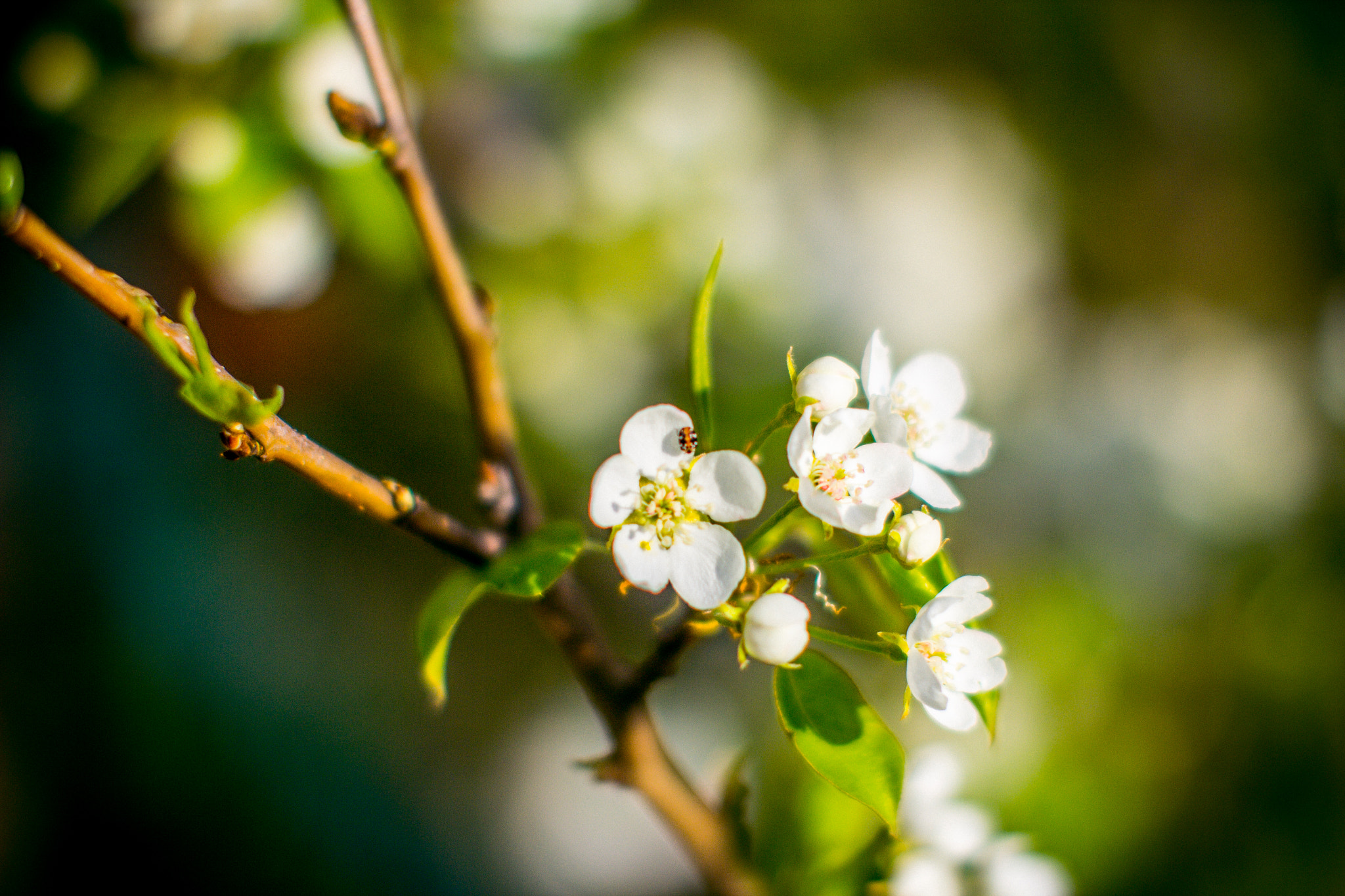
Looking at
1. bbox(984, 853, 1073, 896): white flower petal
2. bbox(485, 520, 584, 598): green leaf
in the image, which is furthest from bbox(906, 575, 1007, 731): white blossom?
bbox(984, 853, 1073, 896): white flower petal

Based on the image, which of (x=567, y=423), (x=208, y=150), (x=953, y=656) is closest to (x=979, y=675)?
(x=953, y=656)

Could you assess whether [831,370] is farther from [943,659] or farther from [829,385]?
[943,659]

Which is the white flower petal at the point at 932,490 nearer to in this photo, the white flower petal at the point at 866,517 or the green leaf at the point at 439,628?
the white flower petal at the point at 866,517

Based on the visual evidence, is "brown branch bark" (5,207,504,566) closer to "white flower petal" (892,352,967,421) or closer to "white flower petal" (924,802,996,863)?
"white flower petal" (892,352,967,421)

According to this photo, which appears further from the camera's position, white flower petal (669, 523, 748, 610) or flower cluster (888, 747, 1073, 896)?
flower cluster (888, 747, 1073, 896)

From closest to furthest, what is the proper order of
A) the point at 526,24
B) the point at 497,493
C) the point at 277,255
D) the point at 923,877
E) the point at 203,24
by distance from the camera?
the point at 497,493 → the point at 923,877 → the point at 203,24 → the point at 277,255 → the point at 526,24

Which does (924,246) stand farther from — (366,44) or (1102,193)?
(366,44)
